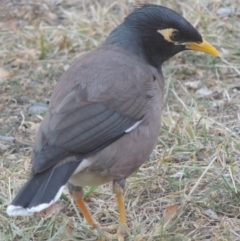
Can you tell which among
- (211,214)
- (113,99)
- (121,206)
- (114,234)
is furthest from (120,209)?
(113,99)

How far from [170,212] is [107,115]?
0.71 meters

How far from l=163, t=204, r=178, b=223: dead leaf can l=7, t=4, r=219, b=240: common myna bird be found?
→ 24cm

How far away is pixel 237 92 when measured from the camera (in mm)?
6672

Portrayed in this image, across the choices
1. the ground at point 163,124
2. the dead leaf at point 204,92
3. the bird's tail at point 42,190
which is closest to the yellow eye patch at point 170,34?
the ground at point 163,124

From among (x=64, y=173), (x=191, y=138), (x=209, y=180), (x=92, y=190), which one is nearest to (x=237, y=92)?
(x=191, y=138)

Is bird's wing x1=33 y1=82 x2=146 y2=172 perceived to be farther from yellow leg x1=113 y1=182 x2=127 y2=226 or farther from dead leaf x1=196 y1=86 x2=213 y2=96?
dead leaf x1=196 y1=86 x2=213 y2=96

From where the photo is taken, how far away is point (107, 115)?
187 inches

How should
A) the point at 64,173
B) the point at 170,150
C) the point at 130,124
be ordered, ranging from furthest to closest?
the point at 170,150, the point at 130,124, the point at 64,173

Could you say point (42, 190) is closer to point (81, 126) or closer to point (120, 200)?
point (81, 126)

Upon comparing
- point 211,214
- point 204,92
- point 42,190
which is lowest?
point 204,92

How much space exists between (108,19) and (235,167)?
8.69 ft

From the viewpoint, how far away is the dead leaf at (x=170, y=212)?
194 inches

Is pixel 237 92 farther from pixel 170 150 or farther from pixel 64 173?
pixel 64 173

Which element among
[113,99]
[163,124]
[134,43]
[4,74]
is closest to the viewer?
[113,99]
